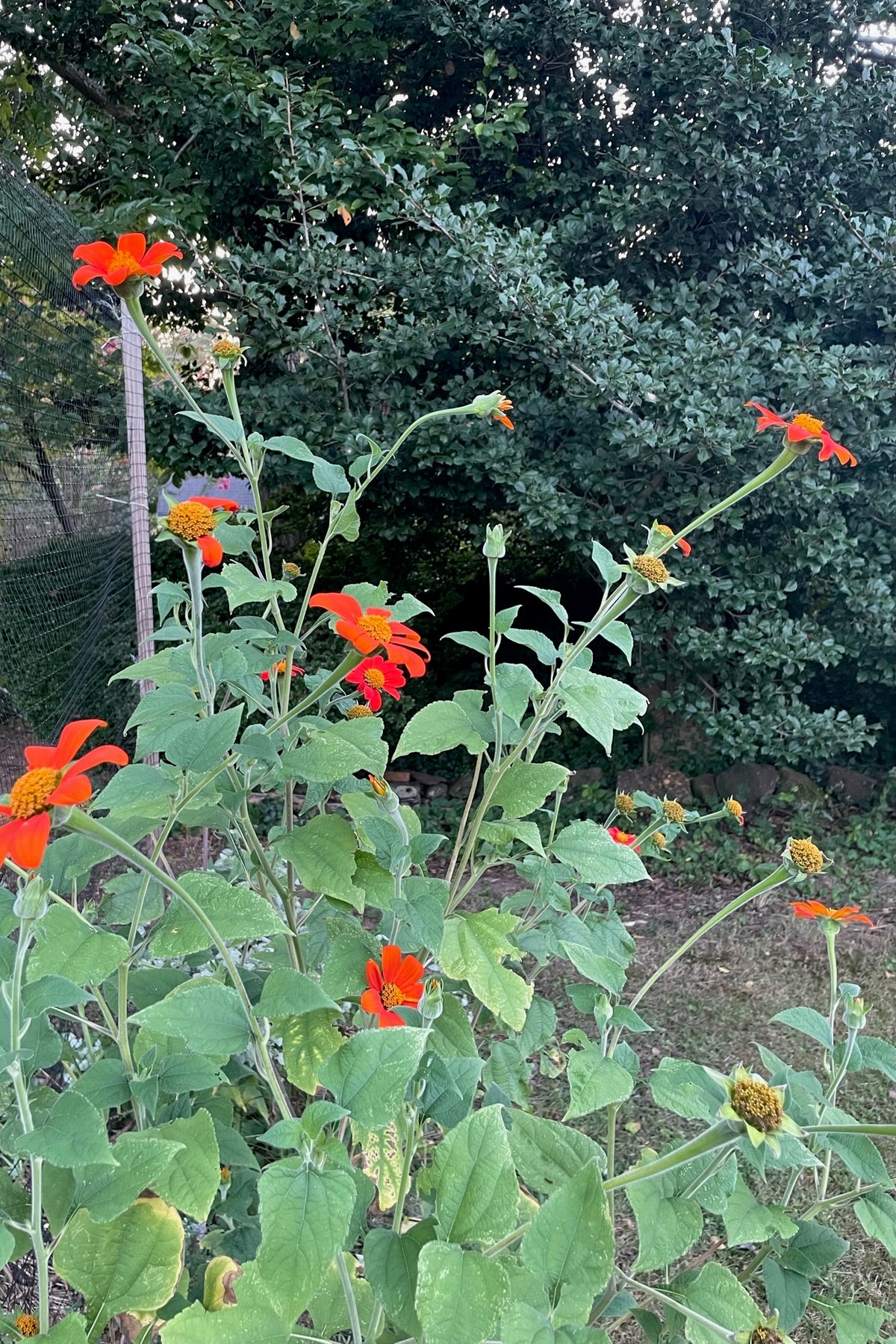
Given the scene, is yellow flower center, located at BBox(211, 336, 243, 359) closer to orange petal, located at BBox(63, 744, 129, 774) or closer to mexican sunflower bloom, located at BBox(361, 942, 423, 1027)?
orange petal, located at BBox(63, 744, 129, 774)

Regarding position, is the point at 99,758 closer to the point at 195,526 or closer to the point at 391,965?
the point at 195,526

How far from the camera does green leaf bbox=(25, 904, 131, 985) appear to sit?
2.55 ft

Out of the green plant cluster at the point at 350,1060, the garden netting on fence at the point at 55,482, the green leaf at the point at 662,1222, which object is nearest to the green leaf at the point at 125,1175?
the green plant cluster at the point at 350,1060

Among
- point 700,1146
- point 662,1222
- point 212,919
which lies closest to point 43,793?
point 212,919

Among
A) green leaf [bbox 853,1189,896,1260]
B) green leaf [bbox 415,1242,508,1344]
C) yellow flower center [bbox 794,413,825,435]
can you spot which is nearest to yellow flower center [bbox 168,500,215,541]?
green leaf [bbox 415,1242,508,1344]

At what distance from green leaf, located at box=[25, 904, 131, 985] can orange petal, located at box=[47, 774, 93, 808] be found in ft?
0.67

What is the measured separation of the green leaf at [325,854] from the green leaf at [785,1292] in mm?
674

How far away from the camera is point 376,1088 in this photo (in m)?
0.71

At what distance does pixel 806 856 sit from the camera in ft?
4.22

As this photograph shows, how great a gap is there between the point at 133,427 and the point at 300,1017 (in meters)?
1.93

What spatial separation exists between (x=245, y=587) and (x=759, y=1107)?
81 centimetres

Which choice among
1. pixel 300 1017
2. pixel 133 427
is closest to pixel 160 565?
pixel 133 427

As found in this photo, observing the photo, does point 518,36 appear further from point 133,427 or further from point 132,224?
point 133,427

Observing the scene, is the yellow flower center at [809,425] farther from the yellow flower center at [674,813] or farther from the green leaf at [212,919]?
the green leaf at [212,919]
